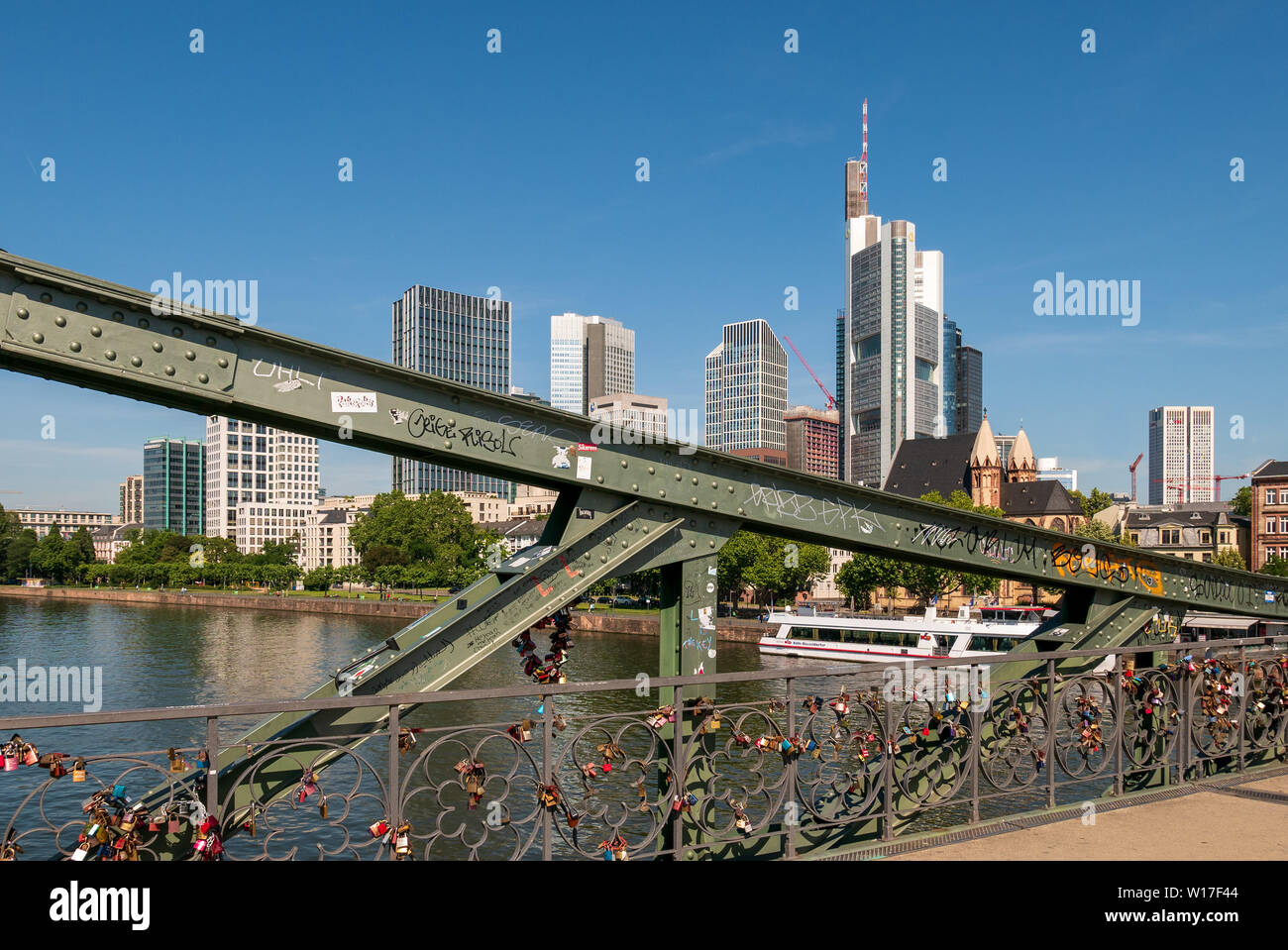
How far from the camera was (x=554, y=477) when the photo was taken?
270 inches

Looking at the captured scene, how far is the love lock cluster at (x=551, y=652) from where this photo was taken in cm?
730

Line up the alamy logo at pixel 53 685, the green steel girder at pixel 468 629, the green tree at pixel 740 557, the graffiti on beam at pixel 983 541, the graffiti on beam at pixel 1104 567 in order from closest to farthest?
the green steel girder at pixel 468 629
the graffiti on beam at pixel 983 541
the graffiti on beam at pixel 1104 567
the alamy logo at pixel 53 685
the green tree at pixel 740 557

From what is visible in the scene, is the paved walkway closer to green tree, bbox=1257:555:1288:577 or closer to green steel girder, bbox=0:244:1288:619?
green steel girder, bbox=0:244:1288:619

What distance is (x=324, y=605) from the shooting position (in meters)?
105

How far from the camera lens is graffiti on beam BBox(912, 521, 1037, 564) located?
9102 mm

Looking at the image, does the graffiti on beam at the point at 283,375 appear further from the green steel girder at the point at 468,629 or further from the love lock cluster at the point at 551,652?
the love lock cluster at the point at 551,652

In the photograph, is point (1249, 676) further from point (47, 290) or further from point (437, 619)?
point (47, 290)

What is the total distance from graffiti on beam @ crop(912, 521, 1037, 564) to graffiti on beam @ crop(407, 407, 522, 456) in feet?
14.2

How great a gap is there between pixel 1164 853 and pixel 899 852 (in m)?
1.78

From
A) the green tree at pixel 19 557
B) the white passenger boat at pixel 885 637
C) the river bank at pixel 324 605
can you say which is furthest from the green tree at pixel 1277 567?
the green tree at pixel 19 557
